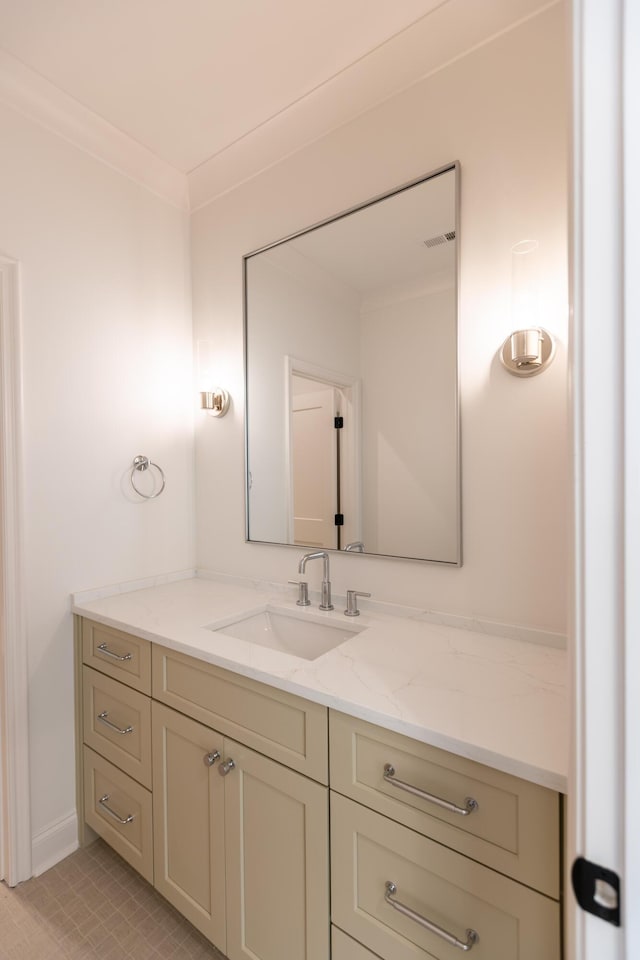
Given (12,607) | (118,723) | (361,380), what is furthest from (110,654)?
(361,380)

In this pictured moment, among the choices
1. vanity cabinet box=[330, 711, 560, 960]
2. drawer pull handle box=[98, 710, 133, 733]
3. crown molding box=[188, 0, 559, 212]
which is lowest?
drawer pull handle box=[98, 710, 133, 733]

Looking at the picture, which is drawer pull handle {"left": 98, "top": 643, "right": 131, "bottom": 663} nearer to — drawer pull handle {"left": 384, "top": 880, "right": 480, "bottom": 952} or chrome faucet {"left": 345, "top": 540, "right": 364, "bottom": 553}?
chrome faucet {"left": 345, "top": 540, "right": 364, "bottom": 553}

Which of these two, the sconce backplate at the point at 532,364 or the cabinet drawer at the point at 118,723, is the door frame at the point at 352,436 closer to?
the sconce backplate at the point at 532,364

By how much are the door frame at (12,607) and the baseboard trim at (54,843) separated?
3 cm

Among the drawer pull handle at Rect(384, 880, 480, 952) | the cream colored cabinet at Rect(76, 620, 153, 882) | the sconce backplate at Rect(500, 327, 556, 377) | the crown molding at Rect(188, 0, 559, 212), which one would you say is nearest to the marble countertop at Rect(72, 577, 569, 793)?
the cream colored cabinet at Rect(76, 620, 153, 882)

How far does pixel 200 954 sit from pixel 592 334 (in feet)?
6.42

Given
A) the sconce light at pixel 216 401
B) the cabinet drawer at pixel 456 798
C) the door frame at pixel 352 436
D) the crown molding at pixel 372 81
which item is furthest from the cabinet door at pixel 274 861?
the crown molding at pixel 372 81

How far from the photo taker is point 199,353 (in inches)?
88.0

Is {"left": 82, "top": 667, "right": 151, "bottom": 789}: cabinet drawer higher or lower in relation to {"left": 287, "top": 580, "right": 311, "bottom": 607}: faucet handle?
lower

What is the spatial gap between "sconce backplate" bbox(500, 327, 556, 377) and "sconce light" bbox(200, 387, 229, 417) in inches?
48.5

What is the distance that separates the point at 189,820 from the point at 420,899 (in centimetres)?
77

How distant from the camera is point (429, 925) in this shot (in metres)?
0.89

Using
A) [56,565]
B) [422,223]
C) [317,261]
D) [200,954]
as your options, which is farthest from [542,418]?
[200,954]

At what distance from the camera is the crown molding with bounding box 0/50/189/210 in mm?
1607
